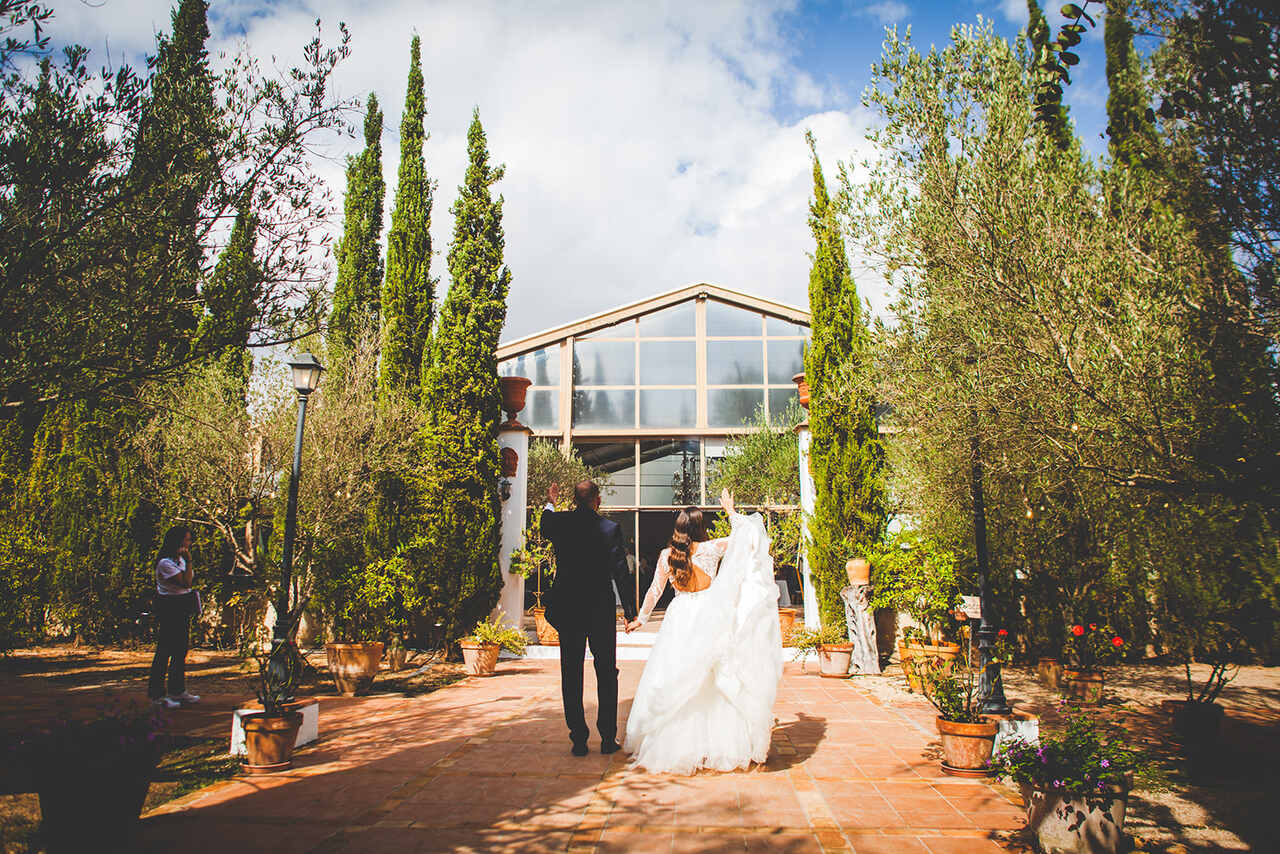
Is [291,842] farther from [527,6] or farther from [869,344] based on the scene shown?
[869,344]

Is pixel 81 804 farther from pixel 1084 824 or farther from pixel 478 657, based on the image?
pixel 478 657

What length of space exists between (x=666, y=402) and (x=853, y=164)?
34.6 feet

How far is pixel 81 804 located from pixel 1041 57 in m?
8.30

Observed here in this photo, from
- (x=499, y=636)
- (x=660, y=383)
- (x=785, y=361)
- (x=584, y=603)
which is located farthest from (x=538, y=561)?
(x=785, y=361)

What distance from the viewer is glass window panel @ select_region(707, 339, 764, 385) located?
55.5 feet

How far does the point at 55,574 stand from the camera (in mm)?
11227

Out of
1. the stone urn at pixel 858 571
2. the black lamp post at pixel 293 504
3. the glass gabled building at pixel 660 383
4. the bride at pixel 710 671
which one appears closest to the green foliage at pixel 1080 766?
the bride at pixel 710 671

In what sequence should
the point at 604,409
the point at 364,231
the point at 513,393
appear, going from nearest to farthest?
the point at 513,393 < the point at 364,231 < the point at 604,409

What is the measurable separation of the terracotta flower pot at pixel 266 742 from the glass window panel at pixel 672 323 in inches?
524

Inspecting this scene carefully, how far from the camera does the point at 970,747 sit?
5.06 meters

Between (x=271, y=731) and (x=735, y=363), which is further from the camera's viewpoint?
(x=735, y=363)

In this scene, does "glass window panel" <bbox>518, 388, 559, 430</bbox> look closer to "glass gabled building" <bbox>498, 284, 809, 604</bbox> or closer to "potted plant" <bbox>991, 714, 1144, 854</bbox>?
"glass gabled building" <bbox>498, 284, 809, 604</bbox>

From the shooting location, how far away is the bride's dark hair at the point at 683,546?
561 cm

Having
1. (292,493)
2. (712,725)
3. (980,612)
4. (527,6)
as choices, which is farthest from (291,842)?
(527,6)
